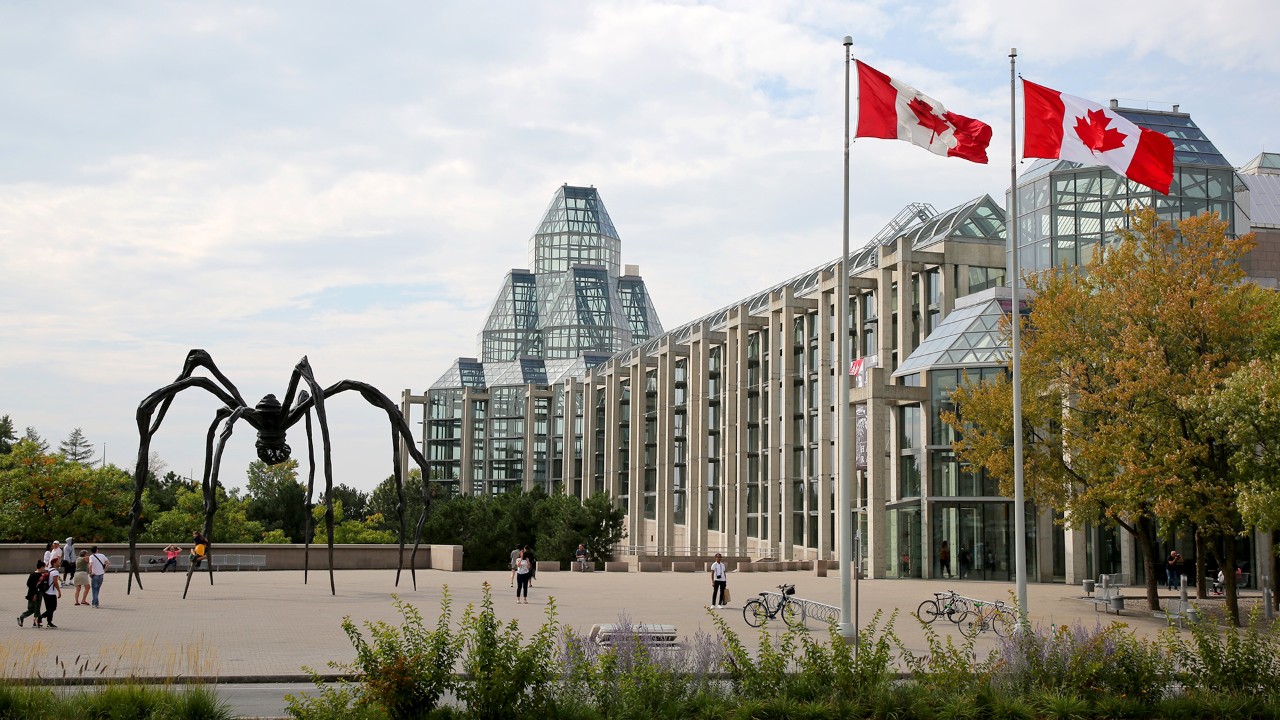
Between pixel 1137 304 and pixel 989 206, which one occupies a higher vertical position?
pixel 989 206

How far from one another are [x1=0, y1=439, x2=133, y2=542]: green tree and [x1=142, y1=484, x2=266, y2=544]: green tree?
2202 mm

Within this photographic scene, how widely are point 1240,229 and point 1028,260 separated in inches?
325

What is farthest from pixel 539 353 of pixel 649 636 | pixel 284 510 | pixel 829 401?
pixel 649 636

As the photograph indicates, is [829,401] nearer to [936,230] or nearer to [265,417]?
[936,230]

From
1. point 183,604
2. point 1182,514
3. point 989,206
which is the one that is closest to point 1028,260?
point 989,206

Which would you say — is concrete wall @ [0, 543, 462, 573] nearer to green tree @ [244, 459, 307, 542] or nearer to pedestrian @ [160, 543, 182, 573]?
pedestrian @ [160, 543, 182, 573]

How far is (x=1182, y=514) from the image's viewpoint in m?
27.9

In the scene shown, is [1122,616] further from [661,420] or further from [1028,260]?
[661,420]

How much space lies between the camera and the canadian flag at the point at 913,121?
2269 centimetres

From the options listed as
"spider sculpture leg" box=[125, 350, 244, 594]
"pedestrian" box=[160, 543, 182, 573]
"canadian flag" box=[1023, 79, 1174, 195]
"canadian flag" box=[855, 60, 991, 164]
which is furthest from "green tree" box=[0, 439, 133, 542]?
"canadian flag" box=[1023, 79, 1174, 195]

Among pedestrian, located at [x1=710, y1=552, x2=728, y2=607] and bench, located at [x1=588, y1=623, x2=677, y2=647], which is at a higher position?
bench, located at [x1=588, y1=623, x2=677, y2=647]

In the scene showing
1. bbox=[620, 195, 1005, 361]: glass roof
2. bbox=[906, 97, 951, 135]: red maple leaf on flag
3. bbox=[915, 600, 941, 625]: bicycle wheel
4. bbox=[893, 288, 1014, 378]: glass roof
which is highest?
bbox=[620, 195, 1005, 361]: glass roof

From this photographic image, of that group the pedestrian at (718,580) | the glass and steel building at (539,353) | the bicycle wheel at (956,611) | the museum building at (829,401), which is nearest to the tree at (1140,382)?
the bicycle wheel at (956,611)

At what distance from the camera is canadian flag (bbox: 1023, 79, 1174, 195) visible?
23.3 metres
